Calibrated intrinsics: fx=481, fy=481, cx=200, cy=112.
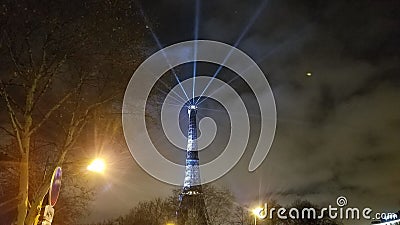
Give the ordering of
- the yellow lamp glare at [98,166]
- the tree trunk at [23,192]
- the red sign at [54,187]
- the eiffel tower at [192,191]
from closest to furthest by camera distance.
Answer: the red sign at [54,187] < the tree trunk at [23,192] < the yellow lamp glare at [98,166] < the eiffel tower at [192,191]

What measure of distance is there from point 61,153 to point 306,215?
5424 cm

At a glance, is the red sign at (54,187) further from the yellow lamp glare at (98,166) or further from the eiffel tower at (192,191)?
the eiffel tower at (192,191)

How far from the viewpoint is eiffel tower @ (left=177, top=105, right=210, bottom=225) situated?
56559mm

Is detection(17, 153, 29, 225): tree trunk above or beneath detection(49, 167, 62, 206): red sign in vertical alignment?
above

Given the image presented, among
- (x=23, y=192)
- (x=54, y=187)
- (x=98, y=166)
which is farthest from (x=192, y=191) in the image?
(x=54, y=187)

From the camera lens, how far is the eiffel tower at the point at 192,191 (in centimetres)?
5656

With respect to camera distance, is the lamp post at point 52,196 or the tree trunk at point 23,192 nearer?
the lamp post at point 52,196

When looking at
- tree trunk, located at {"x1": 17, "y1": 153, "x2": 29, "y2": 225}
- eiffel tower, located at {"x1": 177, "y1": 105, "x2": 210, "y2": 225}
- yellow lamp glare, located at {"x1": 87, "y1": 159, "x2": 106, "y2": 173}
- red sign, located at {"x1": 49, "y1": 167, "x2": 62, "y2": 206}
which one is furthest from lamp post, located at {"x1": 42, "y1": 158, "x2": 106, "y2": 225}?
eiffel tower, located at {"x1": 177, "y1": 105, "x2": 210, "y2": 225}

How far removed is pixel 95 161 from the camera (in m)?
13.9

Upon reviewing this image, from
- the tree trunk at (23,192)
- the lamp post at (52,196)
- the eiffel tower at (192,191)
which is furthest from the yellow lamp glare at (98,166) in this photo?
the eiffel tower at (192,191)

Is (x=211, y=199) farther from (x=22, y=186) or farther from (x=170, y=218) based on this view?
(x=22, y=186)

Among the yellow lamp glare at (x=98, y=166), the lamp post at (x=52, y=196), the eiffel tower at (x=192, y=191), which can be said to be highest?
the eiffel tower at (x=192, y=191)

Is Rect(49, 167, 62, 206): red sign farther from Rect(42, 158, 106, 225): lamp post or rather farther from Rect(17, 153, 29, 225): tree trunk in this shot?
Rect(17, 153, 29, 225): tree trunk

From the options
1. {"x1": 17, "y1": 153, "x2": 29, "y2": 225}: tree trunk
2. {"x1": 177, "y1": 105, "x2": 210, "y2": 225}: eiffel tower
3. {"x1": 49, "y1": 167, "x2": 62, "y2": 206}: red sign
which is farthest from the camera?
{"x1": 177, "y1": 105, "x2": 210, "y2": 225}: eiffel tower
